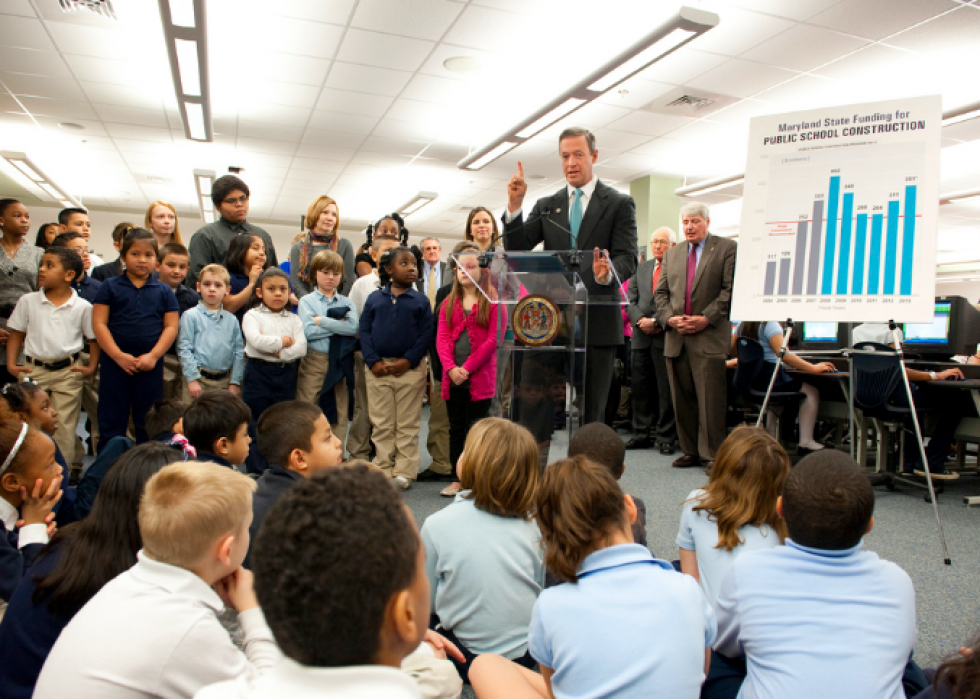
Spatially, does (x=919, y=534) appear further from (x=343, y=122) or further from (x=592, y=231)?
(x=343, y=122)

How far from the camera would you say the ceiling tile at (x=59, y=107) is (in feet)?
21.3

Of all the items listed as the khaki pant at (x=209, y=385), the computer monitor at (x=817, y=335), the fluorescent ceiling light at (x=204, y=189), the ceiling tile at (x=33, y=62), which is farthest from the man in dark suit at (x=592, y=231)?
the fluorescent ceiling light at (x=204, y=189)

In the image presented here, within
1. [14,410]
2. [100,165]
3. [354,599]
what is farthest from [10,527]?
[100,165]

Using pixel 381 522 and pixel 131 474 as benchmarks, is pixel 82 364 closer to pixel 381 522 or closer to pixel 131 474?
pixel 131 474

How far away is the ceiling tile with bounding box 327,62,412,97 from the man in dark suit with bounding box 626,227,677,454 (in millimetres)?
2702

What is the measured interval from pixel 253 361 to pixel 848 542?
2.89m

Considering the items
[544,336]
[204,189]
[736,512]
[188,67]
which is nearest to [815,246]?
[544,336]

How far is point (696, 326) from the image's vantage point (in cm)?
409

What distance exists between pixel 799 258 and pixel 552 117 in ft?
12.7

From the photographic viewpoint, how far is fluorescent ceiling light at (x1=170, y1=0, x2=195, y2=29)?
3893 millimetres

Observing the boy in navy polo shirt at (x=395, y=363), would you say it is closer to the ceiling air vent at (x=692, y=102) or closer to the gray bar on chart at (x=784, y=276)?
the gray bar on chart at (x=784, y=276)

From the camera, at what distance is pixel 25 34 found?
4.92 m

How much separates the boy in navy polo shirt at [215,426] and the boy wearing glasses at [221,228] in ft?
5.69

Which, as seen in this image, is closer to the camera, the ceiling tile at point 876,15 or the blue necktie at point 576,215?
the blue necktie at point 576,215
